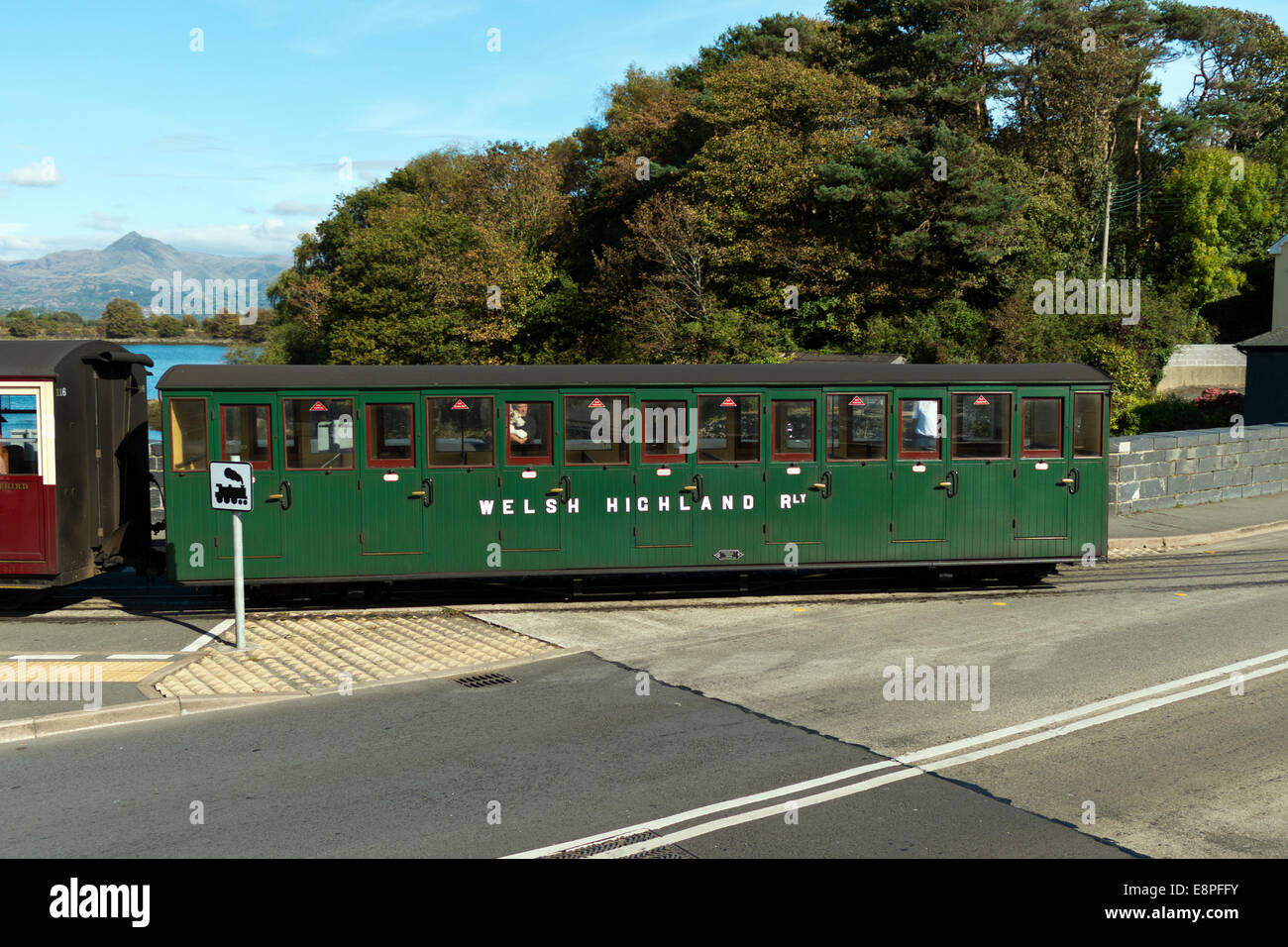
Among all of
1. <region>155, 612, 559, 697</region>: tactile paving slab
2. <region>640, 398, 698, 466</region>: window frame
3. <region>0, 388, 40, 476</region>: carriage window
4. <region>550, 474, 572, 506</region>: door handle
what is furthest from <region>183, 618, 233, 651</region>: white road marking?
<region>640, 398, 698, 466</region>: window frame

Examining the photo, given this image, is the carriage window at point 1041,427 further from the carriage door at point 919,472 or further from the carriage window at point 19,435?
the carriage window at point 19,435

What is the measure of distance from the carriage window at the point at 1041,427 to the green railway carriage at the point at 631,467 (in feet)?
0.10

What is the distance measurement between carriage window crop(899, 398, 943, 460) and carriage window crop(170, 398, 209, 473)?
9.54 metres

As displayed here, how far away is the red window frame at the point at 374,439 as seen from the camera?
45.2 ft

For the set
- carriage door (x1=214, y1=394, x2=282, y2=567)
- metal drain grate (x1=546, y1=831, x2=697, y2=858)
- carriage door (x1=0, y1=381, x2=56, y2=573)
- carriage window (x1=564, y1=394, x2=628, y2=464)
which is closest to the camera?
metal drain grate (x1=546, y1=831, x2=697, y2=858)

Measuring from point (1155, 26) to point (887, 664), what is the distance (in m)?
58.6

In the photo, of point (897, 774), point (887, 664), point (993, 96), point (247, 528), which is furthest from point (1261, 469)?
point (993, 96)

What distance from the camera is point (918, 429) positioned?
48.6ft

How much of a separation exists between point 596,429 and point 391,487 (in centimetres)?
288

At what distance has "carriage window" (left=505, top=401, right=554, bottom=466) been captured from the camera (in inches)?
554

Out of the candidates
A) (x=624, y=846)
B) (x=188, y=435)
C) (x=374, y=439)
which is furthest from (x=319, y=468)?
(x=624, y=846)

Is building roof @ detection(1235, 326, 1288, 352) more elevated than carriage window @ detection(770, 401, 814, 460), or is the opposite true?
building roof @ detection(1235, 326, 1288, 352)

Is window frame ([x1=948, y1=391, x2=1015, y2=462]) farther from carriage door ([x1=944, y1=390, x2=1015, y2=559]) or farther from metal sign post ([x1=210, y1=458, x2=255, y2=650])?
metal sign post ([x1=210, y1=458, x2=255, y2=650])

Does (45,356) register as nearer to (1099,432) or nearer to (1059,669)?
(1059,669)
